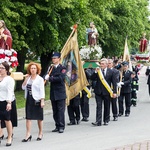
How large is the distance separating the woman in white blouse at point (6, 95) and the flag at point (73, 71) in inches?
121

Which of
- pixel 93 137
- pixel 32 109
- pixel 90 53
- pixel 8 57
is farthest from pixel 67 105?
pixel 90 53

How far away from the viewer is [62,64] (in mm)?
12586

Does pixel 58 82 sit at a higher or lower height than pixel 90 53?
lower

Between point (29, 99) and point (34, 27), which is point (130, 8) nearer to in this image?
point (34, 27)

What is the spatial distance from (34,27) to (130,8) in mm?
15358

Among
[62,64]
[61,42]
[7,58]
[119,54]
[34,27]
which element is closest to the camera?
[7,58]

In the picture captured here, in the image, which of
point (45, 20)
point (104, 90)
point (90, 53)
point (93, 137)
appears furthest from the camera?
point (45, 20)

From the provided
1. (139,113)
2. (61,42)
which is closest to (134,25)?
(61,42)

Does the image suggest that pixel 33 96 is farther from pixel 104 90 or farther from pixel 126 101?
pixel 126 101

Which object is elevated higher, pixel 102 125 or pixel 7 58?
pixel 7 58

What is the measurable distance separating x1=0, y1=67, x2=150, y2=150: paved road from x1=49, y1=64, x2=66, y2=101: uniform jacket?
35.4 inches

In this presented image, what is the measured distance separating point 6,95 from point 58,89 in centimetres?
213

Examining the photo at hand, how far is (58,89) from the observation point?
38.2ft

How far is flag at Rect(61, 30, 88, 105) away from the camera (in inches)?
505
